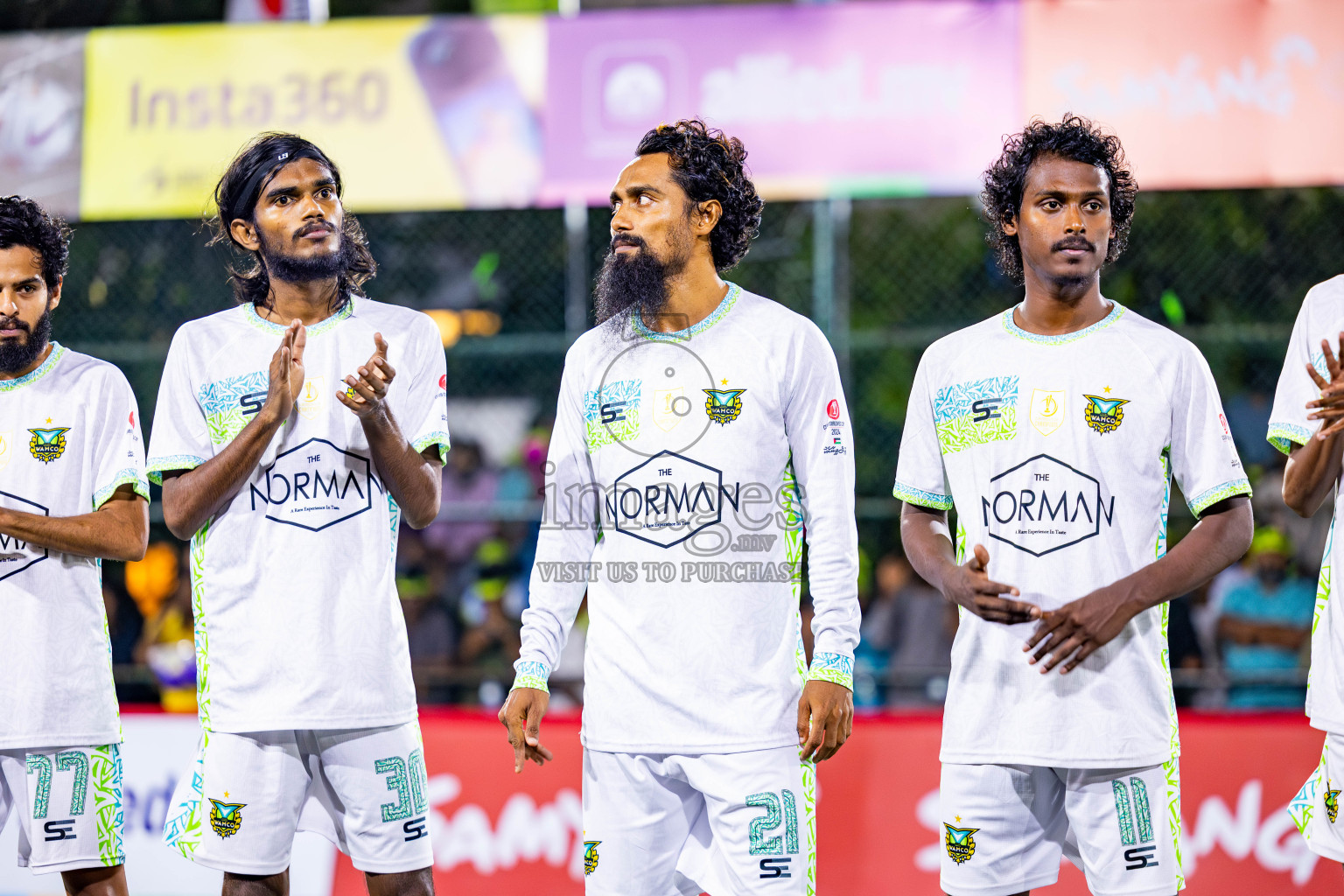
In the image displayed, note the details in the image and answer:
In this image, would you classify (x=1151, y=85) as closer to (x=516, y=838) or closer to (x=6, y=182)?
(x=516, y=838)

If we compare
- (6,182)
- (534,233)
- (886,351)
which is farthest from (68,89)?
(886,351)

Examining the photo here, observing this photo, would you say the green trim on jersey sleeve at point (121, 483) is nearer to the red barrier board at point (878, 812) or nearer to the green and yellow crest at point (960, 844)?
the red barrier board at point (878, 812)

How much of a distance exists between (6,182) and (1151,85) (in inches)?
267

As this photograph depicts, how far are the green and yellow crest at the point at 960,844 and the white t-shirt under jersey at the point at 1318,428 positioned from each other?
3.06 feet

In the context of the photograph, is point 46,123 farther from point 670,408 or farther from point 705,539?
point 705,539

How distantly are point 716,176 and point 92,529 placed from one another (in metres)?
2.07

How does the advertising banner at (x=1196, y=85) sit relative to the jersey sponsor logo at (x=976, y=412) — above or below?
above

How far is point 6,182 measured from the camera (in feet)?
26.7

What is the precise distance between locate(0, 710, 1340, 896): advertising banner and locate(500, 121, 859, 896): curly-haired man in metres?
2.05

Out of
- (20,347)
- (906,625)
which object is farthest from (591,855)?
(906,625)

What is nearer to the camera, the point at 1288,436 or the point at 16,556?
the point at 1288,436

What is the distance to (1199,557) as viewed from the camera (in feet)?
10.9

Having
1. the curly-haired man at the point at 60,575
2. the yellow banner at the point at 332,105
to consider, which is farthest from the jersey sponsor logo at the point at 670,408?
the yellow banner at the point at 332,105

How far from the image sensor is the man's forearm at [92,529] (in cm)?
382
